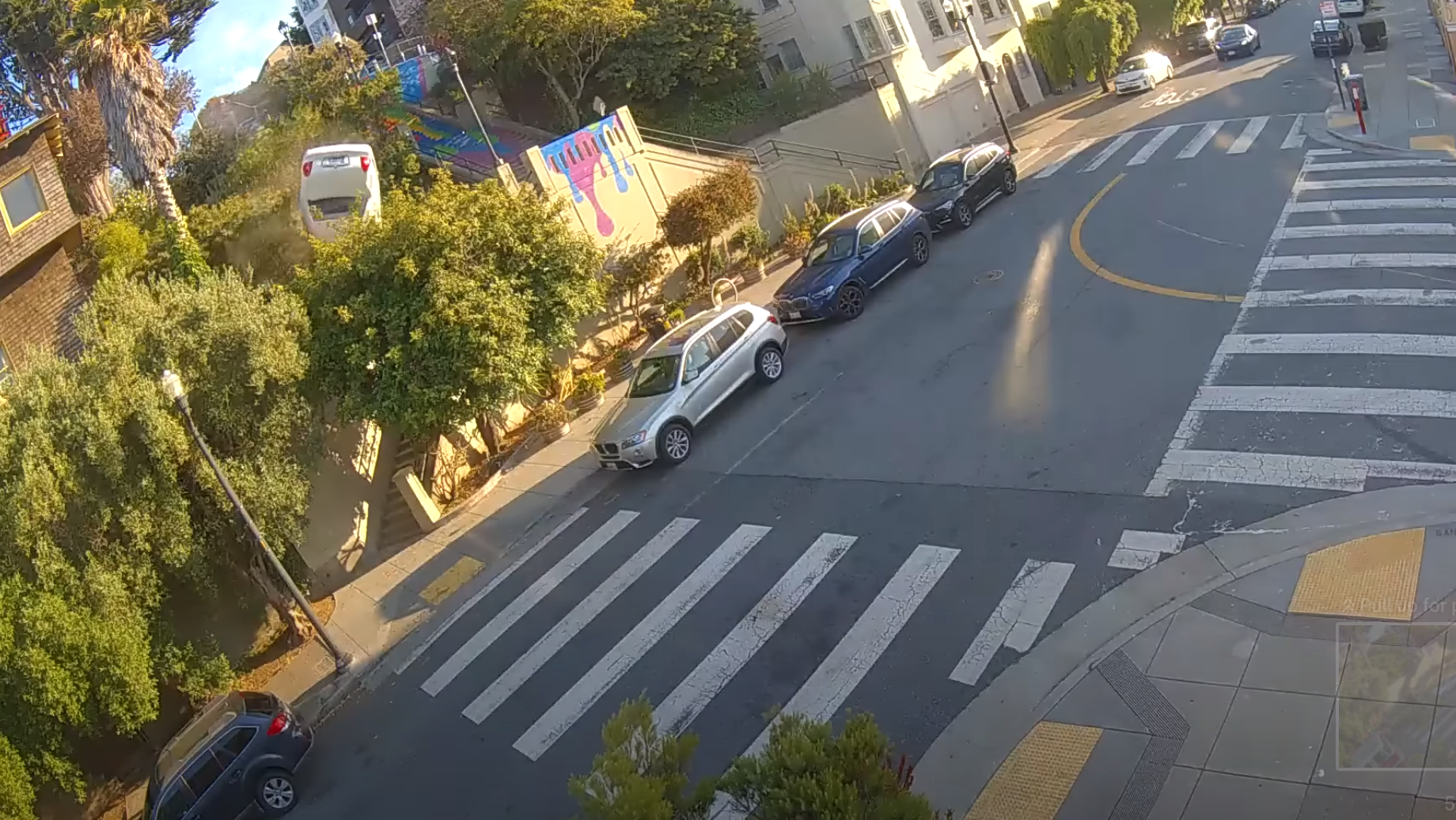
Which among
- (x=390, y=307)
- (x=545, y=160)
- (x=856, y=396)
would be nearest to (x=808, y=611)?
(x=856, y=396)

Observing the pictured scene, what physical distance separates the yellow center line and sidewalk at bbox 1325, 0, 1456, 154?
6.59 meters

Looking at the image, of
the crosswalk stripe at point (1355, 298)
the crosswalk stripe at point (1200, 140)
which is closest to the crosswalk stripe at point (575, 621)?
the crosswalk stripe at point (1355, 298)

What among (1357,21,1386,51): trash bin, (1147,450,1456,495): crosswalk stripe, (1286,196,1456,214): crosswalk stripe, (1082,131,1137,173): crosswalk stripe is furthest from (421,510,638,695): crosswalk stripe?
(1357,21,1386,51): trash bin

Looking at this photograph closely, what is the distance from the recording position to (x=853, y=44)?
35031 mm

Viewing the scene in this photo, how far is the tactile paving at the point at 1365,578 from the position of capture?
8555mm

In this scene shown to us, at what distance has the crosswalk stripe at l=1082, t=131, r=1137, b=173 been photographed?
25458mm

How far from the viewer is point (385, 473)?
19.7m

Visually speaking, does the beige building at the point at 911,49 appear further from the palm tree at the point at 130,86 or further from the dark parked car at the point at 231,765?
the dark parked car at the point at 231,765

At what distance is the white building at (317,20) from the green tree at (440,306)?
4530cm

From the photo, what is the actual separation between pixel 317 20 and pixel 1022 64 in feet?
146

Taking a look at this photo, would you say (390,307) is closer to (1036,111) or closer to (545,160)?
(545,160)

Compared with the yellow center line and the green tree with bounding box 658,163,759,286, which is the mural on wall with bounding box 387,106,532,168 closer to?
the green tree with bounding box 658,163,759,286

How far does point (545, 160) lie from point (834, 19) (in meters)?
16.6

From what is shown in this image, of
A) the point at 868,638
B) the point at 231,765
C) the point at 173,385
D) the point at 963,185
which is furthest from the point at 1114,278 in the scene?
the point at 231,765
